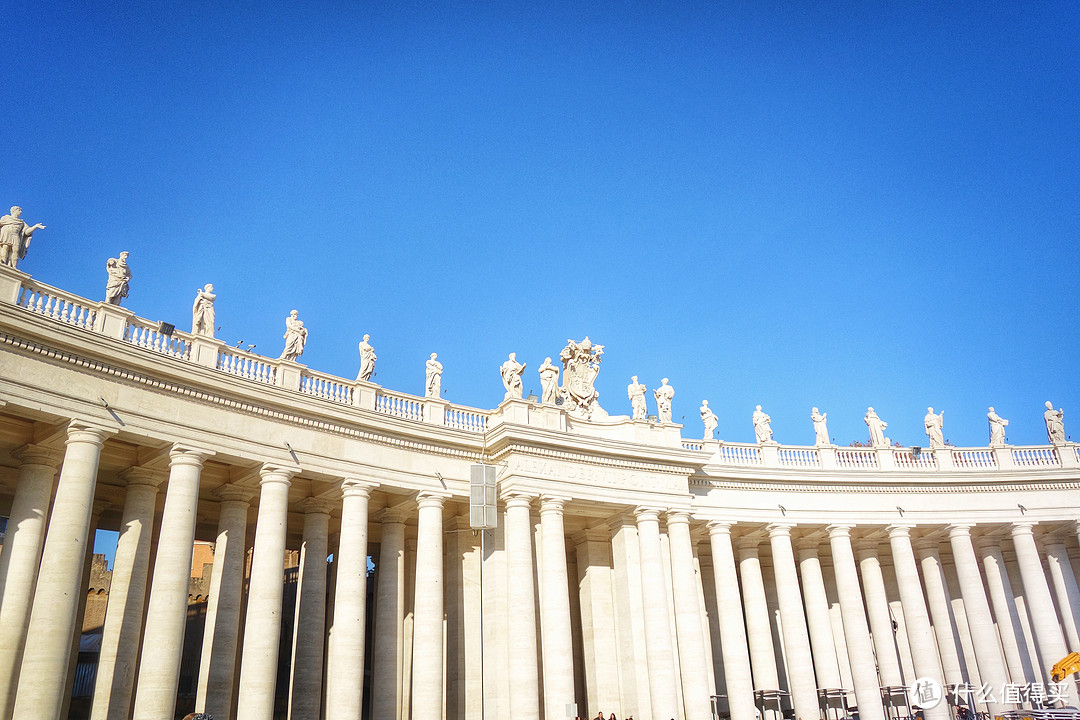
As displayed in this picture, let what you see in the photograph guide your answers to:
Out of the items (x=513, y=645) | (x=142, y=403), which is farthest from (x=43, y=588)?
(x=513, y=645)

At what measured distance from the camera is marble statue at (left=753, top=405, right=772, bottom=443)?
47.7m

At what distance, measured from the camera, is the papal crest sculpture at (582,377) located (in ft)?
139

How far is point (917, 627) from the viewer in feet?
144

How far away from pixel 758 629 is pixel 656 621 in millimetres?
8727

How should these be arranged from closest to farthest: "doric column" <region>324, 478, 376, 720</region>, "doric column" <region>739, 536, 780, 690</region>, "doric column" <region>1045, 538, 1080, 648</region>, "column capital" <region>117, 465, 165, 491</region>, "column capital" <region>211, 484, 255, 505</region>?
"doric column" <region>324, 478, 376, 720</region> < "column capital" <region>117, 465, 165, 491</region> < "column capital" <region>211, 484, 255, 505</region> < "doric column" <region>739, 536, 780, 690</region> < "doric column" <region>1045, 538, 1080, 648</region>

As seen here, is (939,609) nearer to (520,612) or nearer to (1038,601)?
(1038,601)

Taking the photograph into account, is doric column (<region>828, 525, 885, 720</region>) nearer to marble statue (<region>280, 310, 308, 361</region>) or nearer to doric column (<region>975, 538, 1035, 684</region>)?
doric column (<region>975, 538, 1035, 684</region>)

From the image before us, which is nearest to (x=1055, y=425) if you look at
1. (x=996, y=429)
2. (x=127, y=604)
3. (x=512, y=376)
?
(x=996, y=429)

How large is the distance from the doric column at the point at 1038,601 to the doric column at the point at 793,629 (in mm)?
12885

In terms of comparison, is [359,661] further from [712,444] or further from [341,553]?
[712,444]

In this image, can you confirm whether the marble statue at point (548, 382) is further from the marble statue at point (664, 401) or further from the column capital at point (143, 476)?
the column capital at point (143, 476)

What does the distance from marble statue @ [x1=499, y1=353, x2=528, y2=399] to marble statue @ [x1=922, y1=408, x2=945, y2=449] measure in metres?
27.0

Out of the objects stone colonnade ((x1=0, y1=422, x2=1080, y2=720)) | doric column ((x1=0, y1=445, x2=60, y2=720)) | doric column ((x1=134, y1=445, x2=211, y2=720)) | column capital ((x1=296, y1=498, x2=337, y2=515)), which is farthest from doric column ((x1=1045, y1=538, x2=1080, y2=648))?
doric column ((x1=0, y1=445, x2=60, y2=720))

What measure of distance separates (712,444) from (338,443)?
21845 mm
